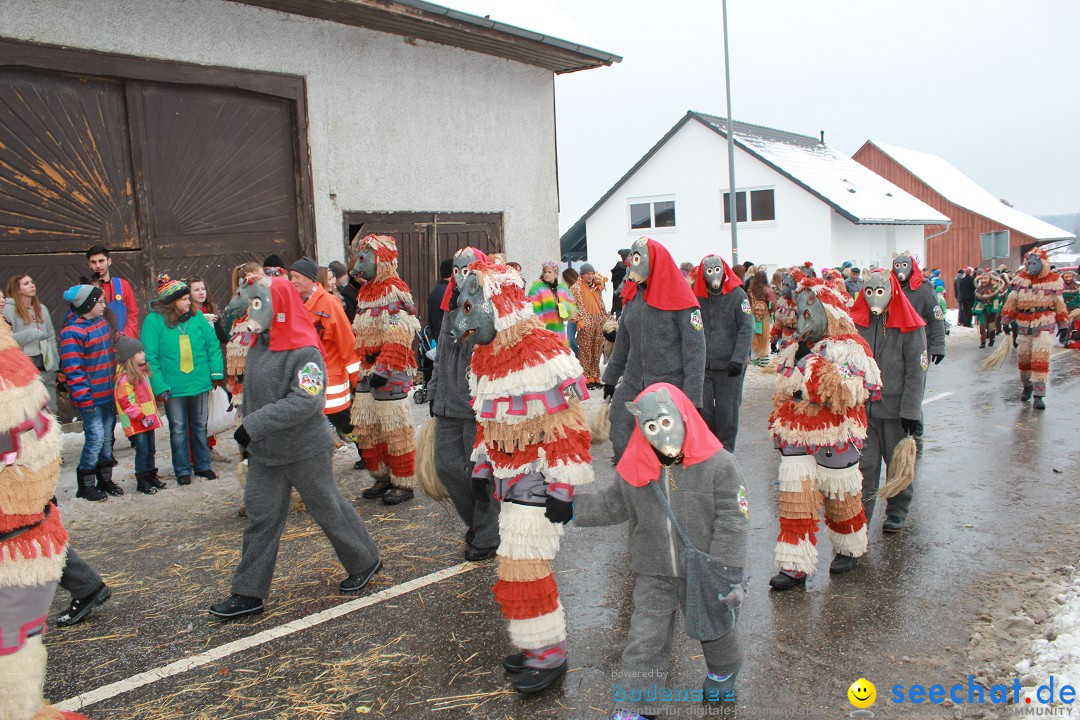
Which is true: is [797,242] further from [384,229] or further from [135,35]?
[135,35]

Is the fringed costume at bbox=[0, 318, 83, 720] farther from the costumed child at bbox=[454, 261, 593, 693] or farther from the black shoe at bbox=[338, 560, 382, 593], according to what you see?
the costumed child at bbox=[454, 261, 593, 693]

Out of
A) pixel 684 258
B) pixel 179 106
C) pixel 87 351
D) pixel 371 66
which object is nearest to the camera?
pixel 87 351

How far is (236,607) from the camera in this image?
4852 millimetres

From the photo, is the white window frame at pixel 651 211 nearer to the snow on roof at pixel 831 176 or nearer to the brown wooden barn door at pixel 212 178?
the snow on roof at pixel 831 176

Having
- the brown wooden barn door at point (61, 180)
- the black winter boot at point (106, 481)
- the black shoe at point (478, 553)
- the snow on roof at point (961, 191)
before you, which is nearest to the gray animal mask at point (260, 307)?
the black shoe at point (478, 553)

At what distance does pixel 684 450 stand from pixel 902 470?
9.95 feet

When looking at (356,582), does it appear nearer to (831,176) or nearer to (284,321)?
(284,321)

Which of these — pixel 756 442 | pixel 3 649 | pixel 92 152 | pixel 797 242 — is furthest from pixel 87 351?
pixel 797 242

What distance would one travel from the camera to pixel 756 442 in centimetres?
909

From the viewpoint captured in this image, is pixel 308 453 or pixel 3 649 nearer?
pixel 3 649

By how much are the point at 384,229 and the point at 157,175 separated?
10.4ft

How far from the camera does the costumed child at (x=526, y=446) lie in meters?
3.84

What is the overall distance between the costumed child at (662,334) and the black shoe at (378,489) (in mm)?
2579

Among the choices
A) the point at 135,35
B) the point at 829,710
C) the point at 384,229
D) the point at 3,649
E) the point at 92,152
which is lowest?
the point at 829,710
